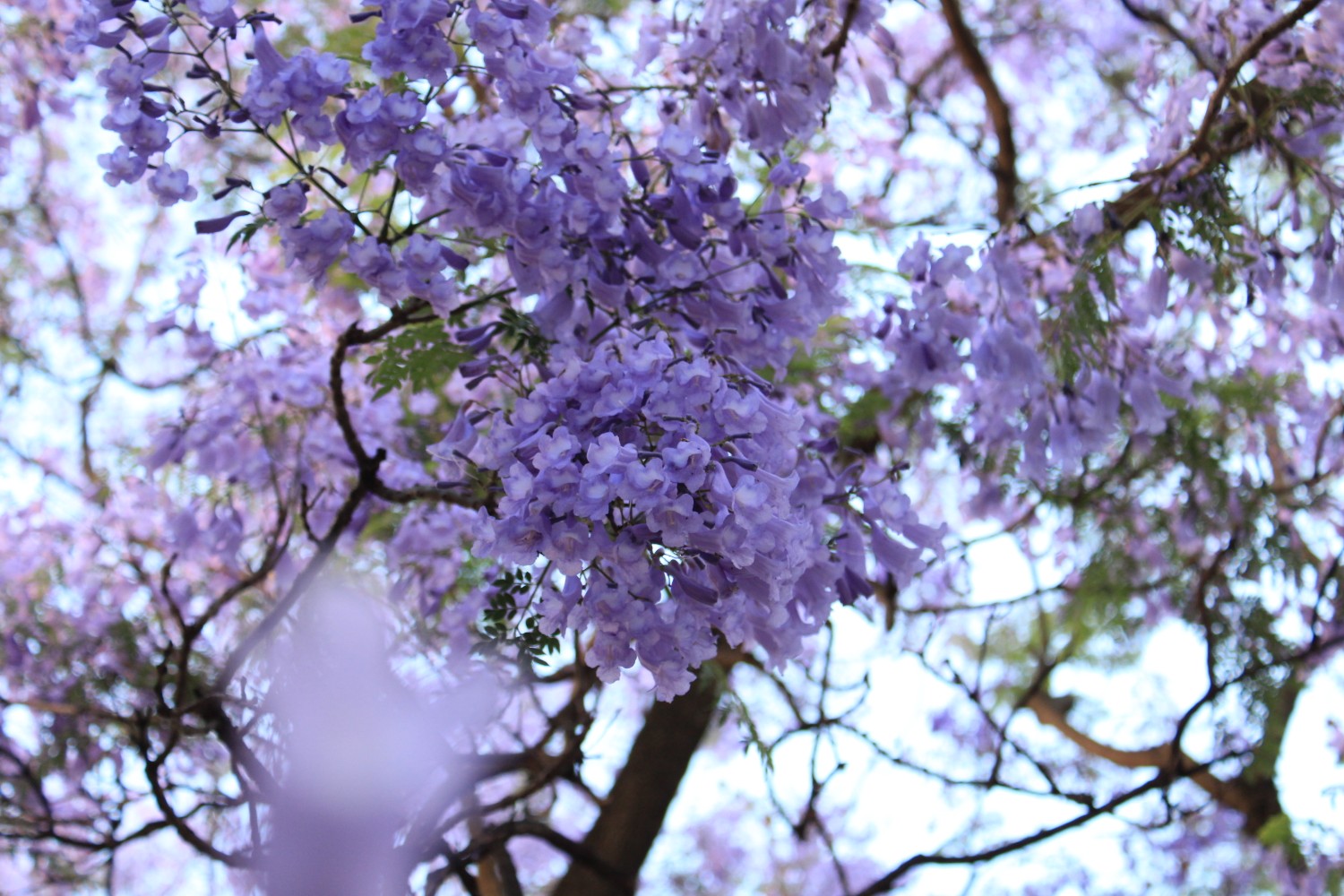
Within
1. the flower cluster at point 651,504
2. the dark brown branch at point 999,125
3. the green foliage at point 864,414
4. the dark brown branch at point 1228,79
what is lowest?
the flower cluster at point 651,504

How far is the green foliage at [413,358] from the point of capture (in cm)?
194

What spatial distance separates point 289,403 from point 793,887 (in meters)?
6.29

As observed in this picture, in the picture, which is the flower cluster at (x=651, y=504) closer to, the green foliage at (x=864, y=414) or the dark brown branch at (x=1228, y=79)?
the dark brown branch at (x=1228, y=79)

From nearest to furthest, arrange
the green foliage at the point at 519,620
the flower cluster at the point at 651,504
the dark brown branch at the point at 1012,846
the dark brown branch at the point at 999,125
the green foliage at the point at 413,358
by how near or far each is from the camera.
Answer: the flower cluster at the point at 651,504 < the green foliage at the point at 519,620 < the green foliage at the point at 413,358 < the dark brown branch at the point at 1012,846 < the dark brown branch at the point at 999,125

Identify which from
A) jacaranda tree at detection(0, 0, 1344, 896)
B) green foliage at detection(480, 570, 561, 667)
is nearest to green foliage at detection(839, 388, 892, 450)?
jacaranda tree at detection(0, 0, 1344, 896)

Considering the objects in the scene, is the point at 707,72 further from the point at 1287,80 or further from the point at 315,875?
the point at 315,875

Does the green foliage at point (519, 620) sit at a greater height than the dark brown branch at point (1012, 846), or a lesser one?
lesser

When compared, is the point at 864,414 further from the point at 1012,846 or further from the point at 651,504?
the point at 651,504

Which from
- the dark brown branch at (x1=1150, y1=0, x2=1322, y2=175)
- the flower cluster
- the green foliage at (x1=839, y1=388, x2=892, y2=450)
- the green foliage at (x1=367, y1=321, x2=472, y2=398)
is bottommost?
the flower cluster

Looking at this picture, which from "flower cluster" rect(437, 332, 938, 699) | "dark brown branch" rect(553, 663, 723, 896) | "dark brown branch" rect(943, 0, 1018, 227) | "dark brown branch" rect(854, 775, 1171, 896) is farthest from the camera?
"dark brown branch" rect(943, 0, 1018, 227)

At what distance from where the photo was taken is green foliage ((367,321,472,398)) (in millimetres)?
1940

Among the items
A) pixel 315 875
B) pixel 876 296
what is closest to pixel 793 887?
pixel 876 296

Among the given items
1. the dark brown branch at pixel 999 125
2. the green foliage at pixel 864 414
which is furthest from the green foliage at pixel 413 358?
the dark brown branch at pixel 999 125

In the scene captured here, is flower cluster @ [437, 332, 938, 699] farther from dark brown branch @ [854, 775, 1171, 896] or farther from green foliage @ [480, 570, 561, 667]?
dark brown branch @ [854, 775, 1171, 896]
